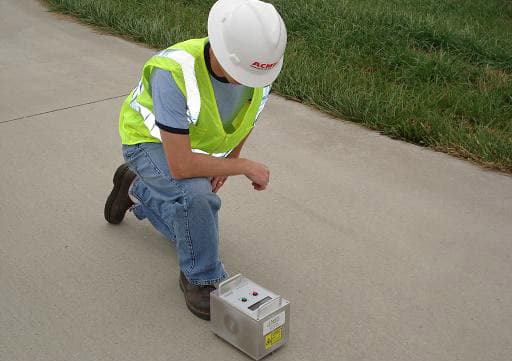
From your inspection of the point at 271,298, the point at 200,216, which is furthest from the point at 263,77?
the point at 271,298

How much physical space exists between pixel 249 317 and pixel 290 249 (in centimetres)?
89

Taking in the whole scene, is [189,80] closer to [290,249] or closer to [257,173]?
[257,173]

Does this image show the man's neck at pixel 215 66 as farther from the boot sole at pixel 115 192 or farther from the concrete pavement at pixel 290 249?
the concrete pavement at pixel 290 249

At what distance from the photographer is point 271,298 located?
2.64 m

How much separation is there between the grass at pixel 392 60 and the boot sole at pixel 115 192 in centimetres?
196

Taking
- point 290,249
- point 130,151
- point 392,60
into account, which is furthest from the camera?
point 392,60

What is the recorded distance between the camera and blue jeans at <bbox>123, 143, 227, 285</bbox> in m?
2.77

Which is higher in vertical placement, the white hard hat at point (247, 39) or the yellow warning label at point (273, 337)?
the white hard hat at point (247, 39)

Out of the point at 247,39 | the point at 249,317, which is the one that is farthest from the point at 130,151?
the point at 249,317

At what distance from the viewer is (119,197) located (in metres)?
3.42

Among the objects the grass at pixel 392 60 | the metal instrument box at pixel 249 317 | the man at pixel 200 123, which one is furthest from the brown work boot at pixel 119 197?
the grass at pixel 392 60

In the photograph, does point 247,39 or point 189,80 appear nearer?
point 247,39

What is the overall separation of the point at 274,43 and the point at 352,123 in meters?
2.39

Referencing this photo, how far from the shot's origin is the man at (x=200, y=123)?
8.56 ft
